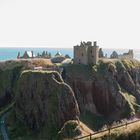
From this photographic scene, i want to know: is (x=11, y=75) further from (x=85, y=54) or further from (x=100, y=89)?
(x=100, y=89)

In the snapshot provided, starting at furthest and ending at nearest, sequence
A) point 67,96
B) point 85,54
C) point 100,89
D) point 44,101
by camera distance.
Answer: point 85,54 → point 100,89 → point 44,101 → point 67,96

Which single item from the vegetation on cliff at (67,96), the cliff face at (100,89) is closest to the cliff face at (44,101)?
the vegetation on cliff at (67,96)

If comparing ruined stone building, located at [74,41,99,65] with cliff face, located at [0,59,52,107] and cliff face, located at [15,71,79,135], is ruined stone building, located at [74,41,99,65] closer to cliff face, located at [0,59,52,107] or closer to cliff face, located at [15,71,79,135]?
cliff face, located at [0,59,52,107]

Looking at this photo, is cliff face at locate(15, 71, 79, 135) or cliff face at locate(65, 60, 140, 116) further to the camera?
cliff face at locate(65, 60, 140, 116)

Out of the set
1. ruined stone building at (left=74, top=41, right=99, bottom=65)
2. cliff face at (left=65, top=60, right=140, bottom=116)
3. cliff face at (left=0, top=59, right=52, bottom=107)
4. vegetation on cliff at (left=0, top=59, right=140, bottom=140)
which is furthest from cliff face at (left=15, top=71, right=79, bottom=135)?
ruined stone building at (left=74, top=41, right=99, bottom=65)

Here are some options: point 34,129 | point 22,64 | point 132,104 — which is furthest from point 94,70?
point 34,129

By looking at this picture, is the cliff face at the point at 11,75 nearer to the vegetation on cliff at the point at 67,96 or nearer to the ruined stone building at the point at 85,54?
the vegetation on cliff at the point at 67,96

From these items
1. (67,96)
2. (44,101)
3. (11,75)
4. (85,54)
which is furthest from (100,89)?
(11,75)

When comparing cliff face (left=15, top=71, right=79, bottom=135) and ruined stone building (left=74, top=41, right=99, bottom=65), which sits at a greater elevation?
ruined stone building (left=74, top=41, right=99, bottom=65)
